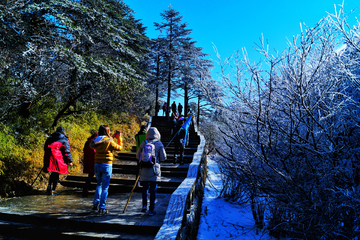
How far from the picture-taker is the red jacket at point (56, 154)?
249 inches

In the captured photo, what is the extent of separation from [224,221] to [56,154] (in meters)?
5.55

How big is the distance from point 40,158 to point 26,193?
4.49 ft

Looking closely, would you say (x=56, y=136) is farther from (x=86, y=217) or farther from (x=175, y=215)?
(x=175, y=215)

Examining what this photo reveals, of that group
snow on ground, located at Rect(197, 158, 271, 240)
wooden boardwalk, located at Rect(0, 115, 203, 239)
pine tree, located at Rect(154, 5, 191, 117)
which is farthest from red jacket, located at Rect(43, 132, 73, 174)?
pine tree, located at Rect(154, 5, 191, 117)

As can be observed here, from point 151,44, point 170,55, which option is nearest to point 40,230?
point 170,55

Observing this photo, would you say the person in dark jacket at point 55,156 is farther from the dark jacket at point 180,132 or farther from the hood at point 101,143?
the dark jacket at point 180,132

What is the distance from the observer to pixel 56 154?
6.46m

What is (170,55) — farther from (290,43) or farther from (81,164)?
(290,43)

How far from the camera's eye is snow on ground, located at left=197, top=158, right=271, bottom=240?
20.0 ft

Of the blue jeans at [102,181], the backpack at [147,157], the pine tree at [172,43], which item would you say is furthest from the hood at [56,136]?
the pine tree at [172,43]

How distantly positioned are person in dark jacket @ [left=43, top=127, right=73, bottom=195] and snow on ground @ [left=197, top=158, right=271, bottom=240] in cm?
445

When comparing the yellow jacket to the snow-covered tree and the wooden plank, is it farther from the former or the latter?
the snow-covered tree

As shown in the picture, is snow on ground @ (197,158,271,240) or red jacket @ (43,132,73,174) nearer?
snow on ground @ (197,158,271,240)

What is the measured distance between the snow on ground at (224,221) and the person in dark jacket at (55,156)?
4.45 meters
